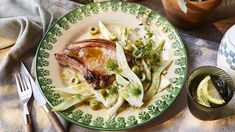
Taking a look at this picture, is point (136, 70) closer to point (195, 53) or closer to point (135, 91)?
point (135, 91)

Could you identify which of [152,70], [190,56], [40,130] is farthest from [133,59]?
[40,130]

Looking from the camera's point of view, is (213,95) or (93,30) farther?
(93,30)

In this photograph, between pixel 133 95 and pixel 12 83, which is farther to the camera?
pixel 12 83

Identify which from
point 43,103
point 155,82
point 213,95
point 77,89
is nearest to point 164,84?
point 155,82

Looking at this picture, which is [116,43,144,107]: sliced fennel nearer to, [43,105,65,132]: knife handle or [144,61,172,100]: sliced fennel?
[144,61,172,100]: sliced fennel

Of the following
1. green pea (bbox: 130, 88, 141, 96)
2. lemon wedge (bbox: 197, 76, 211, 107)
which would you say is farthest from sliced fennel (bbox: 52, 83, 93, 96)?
lemon wedge (bbox: 197, 76, 211, 107)

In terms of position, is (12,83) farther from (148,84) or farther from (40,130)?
(148,84)

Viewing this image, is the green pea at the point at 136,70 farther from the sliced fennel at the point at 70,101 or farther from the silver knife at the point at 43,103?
the silver knife at the point at 43,103
